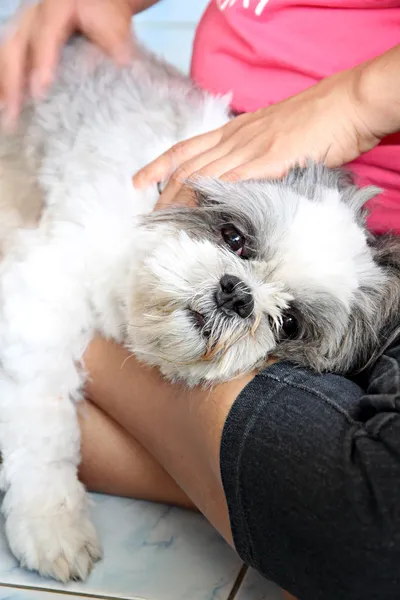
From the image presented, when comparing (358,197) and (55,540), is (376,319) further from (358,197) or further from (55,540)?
(55,540)

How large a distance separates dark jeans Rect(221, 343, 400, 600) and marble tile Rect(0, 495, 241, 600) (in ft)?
0.74

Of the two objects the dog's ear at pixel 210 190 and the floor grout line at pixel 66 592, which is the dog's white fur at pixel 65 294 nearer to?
the floor grout line at pixel 66 592

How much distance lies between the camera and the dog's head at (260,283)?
1.15 meters

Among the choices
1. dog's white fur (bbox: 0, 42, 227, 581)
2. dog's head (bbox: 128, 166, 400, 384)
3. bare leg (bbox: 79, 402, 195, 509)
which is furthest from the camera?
bare leg (bbox: 79, 402, 195, 509)

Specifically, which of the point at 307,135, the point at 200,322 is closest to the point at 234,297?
the point at 200,322

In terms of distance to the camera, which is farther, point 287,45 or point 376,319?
point 287,45

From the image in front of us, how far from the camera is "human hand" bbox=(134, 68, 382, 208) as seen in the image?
1.29m

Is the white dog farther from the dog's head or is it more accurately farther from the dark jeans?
the dark jeans

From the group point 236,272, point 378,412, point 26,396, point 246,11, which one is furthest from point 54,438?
point 246,11

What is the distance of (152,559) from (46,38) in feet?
3.70

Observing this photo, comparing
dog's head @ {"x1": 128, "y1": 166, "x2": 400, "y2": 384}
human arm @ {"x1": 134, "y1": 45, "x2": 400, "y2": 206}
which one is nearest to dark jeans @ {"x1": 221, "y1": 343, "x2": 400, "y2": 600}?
dog's head @ {"x1": 128, "y1": 166, "x2": 400, "y2": 384}

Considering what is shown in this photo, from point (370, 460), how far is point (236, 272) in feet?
1.27

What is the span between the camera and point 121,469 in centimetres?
141

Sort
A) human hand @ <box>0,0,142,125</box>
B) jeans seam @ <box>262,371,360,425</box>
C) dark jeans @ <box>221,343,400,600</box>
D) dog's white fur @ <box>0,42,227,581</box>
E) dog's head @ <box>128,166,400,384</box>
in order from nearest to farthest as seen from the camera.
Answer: dark jeans @ <box>221,343,400,600</box>, jeans seam @ <box>262,371,360,425</box>, dog's head @ <box>128,166,400,384</box>, dog's white fur @ <box>0,42,227,581</box>, human hand @ <box>0,0,142,125</box>
